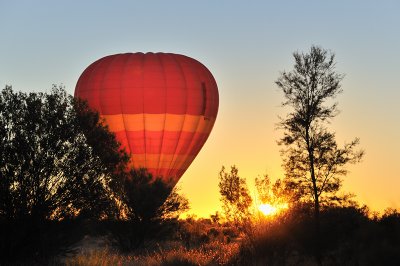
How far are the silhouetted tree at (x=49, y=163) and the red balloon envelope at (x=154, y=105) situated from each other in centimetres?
2160

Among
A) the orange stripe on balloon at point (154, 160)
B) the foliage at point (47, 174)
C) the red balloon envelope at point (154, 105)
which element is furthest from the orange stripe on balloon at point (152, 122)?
the foliage at point (47, 174)

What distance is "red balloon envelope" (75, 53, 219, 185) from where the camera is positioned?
5583cm

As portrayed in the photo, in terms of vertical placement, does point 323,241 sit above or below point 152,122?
below

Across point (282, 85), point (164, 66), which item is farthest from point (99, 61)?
point (282, 85)

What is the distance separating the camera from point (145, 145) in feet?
184

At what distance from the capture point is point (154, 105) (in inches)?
2232

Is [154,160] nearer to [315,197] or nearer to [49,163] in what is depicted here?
[315,197]

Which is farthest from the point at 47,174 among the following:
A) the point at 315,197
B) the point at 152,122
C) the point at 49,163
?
the point at 152,122

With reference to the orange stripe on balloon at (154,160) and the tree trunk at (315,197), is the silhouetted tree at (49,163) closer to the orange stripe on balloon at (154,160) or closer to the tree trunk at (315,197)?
the tree trunk at (315,197)

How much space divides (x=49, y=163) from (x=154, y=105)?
24.9 metres

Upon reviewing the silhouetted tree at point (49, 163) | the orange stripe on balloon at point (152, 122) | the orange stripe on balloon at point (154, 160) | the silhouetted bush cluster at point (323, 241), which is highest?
the orange stripe on balloon at point (152, 122)

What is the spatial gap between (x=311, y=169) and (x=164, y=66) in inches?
831

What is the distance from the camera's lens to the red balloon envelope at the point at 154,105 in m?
55.8

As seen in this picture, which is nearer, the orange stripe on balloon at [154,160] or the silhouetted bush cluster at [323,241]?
the silhouetted bush cluster at [323,241]
